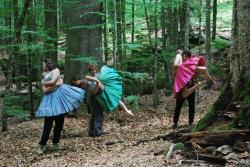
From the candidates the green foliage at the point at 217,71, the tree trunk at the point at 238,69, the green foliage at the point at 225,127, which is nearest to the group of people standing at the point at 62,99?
the tree trunk at the point at 238,69

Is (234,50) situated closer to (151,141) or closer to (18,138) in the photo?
(151,141)

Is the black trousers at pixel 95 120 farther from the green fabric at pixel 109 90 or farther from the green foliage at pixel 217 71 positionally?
the green foliage at pixel 217 71

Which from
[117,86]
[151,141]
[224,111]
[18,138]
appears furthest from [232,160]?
[18,138]

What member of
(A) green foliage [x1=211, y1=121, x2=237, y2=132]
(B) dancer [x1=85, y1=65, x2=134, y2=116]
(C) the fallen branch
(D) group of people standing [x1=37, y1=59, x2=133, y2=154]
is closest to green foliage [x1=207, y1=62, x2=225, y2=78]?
(B) dancer [x1=85, y1=65, x2=134, y2=116]

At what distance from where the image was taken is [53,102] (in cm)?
802

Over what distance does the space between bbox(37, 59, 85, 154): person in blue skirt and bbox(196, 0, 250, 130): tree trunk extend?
3.06 m

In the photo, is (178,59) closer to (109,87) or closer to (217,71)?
(109,87)

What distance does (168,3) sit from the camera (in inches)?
482

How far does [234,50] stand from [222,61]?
1216cm

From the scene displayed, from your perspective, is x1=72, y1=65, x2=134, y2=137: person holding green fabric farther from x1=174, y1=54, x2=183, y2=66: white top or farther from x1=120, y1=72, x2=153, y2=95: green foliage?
x1=120, y1=72, x2=153, y2=95: green foliage

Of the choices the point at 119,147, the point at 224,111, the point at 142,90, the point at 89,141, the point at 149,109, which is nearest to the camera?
the point at 224,111

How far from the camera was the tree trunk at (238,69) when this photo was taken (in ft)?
19.1

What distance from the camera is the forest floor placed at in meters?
6.36

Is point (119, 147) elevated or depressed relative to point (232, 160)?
depressed
